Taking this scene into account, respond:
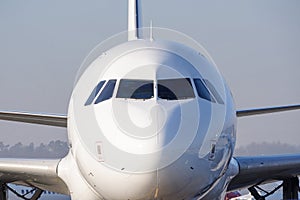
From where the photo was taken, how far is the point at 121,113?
34.3ft

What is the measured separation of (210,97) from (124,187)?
2114 millimetres

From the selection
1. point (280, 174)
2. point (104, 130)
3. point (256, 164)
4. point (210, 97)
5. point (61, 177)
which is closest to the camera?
point (104, 130)

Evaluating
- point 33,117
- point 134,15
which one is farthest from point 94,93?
point 134,15

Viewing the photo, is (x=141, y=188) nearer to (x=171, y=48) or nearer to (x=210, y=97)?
(x=210, y=97)

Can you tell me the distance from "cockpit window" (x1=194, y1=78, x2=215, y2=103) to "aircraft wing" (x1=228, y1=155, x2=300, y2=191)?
478 centimetres

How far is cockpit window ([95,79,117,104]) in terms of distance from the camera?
11.2 m

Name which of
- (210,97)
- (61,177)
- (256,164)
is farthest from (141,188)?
(256,164)

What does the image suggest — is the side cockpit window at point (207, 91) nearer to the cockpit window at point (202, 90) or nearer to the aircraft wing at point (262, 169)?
the cockpit window at point (202, 90)

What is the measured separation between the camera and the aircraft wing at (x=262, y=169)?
16.4m

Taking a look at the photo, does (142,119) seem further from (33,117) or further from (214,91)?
(33,117)

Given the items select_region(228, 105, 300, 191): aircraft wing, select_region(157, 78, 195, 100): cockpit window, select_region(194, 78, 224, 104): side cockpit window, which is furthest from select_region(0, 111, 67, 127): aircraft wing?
select_region(157, 78, 195, 100): cockpit window

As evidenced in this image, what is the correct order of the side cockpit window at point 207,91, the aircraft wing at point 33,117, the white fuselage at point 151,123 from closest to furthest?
the white fuselage at point 151,123, the side cockpit window at point 207,91, the aircraft wing at point 33,117

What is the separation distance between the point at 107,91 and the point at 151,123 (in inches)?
62.7

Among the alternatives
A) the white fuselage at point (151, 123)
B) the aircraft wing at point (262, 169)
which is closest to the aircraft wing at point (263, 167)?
the aircraft wing at point (262, 169)
